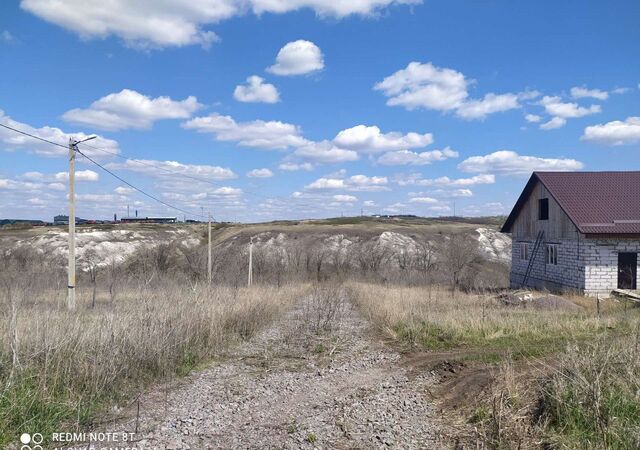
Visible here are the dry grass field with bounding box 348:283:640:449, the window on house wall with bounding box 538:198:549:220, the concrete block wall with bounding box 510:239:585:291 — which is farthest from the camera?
the window on house wall with bounding box 538:198:549:220

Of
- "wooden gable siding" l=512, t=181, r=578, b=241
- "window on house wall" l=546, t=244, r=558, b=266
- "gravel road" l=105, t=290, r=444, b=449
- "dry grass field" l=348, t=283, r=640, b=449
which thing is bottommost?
"gravel road" l=105, t=290, r=444, b=449

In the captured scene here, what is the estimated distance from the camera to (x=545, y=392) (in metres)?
6.96

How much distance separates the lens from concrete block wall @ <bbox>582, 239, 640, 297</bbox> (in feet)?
76.6

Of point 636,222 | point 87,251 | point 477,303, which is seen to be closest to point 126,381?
point 477,303


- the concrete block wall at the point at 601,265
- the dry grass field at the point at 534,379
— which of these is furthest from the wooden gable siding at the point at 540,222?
the dry grass field at the point at 534,379

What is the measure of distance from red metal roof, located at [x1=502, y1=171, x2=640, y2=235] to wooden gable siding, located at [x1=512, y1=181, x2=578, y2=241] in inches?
17.6

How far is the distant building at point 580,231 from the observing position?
23.5m

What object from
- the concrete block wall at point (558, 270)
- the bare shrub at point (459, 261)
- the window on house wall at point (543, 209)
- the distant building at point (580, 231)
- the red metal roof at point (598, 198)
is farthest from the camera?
the bare shrub at point (459, 261)

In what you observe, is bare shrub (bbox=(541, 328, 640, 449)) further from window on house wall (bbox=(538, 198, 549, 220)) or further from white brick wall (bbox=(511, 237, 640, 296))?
window on house wall (bbox=(538, 198, 549, 220))

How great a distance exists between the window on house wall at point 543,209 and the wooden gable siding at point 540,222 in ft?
0.75

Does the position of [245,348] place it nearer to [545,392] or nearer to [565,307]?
[545,392]

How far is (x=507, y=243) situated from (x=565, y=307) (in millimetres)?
41370

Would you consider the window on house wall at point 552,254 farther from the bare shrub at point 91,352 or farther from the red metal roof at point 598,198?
the bare shrub at point 91,352

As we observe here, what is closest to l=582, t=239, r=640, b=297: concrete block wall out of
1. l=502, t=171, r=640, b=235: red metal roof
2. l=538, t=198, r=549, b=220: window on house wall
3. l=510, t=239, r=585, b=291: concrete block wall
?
l=510, t=239, r=585, b=291: concrete block wall
